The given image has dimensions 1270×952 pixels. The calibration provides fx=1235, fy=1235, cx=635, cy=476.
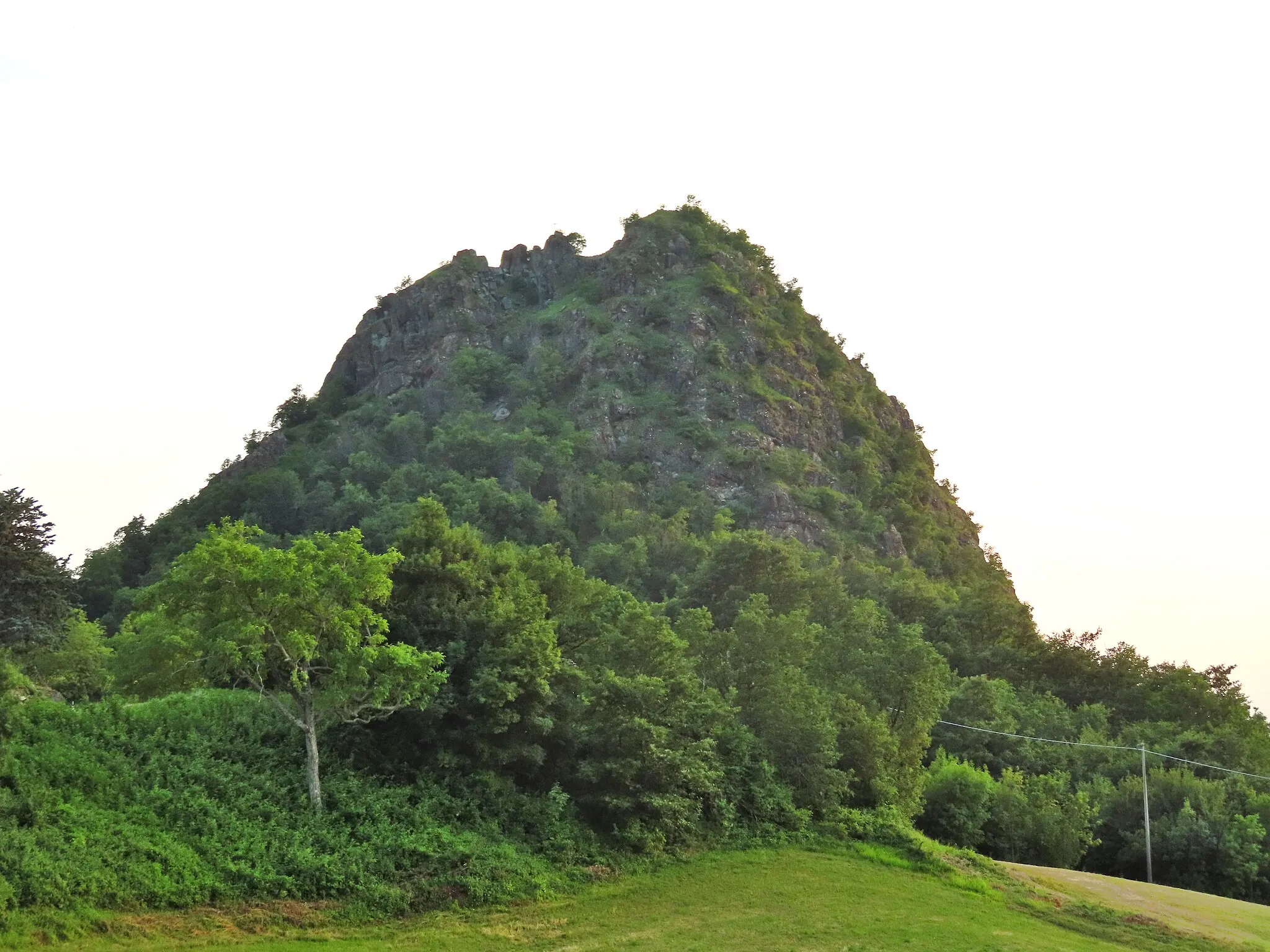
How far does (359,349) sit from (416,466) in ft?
114

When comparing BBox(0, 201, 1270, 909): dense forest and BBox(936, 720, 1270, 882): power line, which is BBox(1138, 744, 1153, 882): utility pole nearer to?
BBox(936, 720, 1270, 882): power line

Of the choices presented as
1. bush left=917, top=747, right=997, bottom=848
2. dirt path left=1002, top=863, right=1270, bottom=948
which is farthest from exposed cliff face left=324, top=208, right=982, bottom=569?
dirt path left=1002, top=863, right=1270, bottom=948

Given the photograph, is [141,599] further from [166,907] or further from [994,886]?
[994,886]

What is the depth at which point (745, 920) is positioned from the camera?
28547 mm

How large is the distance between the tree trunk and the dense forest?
0.11m

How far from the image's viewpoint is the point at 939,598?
75.8m

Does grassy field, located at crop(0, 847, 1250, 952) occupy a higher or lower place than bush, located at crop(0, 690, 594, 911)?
lower

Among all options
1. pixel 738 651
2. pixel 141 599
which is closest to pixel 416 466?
pixel 738 651

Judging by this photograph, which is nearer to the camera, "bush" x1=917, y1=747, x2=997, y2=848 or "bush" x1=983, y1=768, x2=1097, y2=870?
"bush" x1=917, y1=747, x2=997, y2=848

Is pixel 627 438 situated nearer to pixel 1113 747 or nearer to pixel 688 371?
pixel 688 371

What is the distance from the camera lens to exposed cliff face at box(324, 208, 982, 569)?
99312 millimetres

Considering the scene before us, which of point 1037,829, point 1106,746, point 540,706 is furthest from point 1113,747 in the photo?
point 540,706

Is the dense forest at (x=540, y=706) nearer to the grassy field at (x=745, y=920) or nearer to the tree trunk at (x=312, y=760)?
the tree trunk at (x=312, y=760)

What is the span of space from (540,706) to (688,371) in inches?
3042
